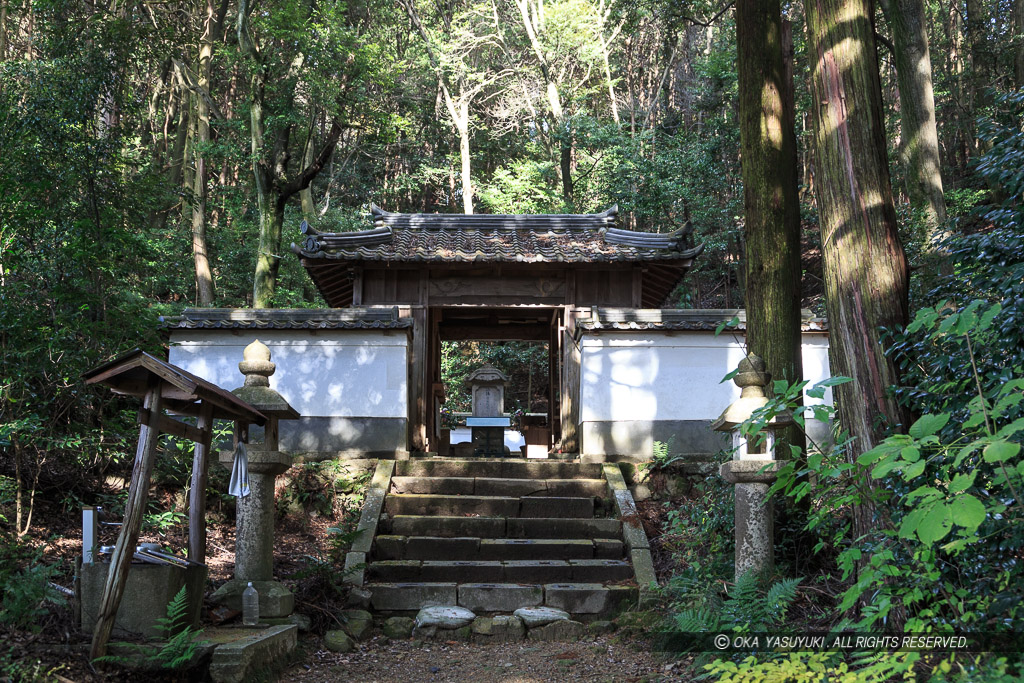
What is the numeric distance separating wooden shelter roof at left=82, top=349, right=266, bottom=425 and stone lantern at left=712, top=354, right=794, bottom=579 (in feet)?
11.6

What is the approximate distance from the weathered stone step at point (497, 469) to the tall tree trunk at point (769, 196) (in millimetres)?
3333

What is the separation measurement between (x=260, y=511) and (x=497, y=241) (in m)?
6.58

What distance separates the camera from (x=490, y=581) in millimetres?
6926

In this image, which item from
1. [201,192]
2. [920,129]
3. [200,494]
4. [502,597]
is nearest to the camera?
[200,494]

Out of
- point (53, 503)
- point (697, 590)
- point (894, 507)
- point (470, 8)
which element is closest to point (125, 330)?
point (53, 503)

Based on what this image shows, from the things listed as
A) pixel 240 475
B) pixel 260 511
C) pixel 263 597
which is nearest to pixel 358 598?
pixel 263 597

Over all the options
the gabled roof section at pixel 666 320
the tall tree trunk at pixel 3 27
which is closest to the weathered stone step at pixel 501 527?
the gabled roof section at pixel 666 320

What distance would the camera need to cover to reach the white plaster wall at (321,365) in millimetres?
9570

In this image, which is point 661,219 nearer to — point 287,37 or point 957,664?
point 287,37

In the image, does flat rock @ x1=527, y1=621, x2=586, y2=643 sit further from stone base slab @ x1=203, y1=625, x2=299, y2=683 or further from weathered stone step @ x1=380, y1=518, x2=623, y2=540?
stone base slab @ x1=203, y1=625, x2=299, y2=683

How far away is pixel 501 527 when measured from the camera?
784cm

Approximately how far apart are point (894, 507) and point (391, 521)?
498 centimetres

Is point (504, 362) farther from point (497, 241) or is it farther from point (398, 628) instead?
point (398, 628)

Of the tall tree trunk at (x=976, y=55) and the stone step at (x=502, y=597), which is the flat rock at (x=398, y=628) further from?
the tall tree trunk at (x=976, y=55)
